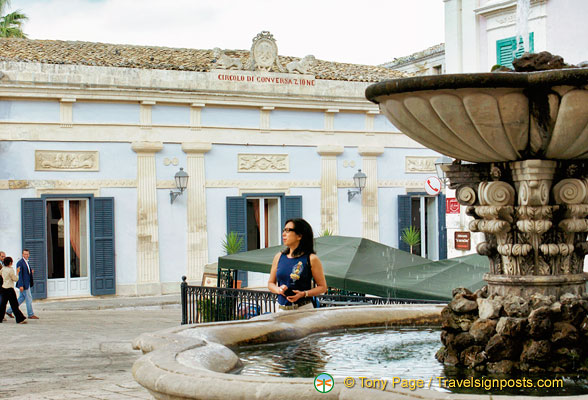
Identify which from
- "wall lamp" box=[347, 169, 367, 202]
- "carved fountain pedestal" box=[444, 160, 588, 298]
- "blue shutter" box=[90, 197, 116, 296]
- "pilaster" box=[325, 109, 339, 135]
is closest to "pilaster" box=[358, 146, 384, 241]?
"wall lamp" box=[347, 169, 367, 202]

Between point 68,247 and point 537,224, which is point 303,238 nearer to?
point 537,224

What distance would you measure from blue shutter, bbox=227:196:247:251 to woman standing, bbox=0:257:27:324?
25.1ft

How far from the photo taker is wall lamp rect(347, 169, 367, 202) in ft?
79.2

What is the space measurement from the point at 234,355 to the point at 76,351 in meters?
7.22

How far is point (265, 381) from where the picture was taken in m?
3.99

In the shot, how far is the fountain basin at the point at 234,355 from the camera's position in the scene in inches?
154

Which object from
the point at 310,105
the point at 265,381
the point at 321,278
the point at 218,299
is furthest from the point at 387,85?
the point at 310,105

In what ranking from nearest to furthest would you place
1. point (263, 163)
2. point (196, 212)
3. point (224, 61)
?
point (196, 212)
point (224, 61)
point (263, 163)

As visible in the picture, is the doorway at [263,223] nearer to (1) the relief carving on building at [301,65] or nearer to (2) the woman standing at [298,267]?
(1) the relief carving on building at [301,65]

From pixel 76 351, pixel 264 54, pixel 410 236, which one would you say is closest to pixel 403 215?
pixel 410 236

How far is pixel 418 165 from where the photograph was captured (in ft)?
83.8

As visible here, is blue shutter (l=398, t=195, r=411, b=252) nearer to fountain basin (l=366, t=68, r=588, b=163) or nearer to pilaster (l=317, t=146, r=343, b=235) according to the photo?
pilaster (l=317, t=146, r=343, b=235)

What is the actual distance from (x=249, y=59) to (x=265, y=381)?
2041 centimetres

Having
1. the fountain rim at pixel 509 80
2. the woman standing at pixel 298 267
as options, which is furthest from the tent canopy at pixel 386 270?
the fountain rim at pixel 509 80
